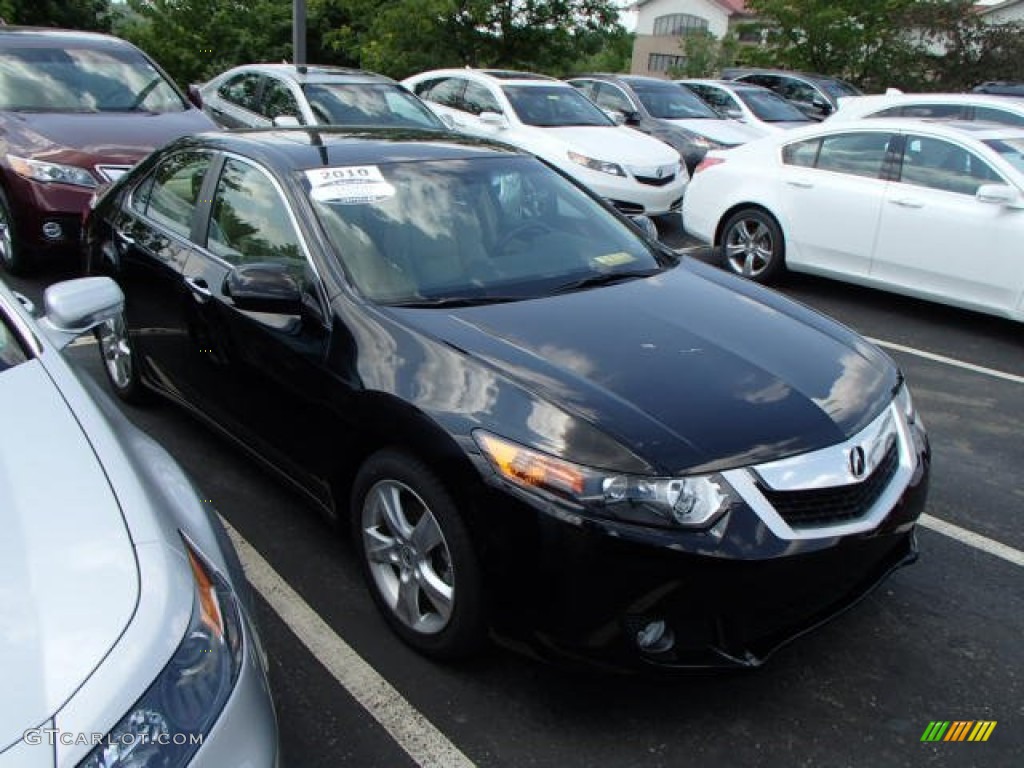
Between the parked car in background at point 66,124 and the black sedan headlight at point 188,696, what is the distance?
5.32 m

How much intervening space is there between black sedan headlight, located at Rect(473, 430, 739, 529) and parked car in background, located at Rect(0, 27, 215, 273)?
520cm

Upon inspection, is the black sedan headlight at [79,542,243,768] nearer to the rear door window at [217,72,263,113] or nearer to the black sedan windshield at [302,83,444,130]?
the black sedan windshield at [302,83,444,130]

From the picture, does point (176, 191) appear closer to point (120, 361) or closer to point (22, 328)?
point (120, 361)

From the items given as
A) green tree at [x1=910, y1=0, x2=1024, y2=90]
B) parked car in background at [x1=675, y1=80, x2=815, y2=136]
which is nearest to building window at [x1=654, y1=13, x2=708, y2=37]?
green tree at [x1=910, y1=0, x2=1024, y2=90]

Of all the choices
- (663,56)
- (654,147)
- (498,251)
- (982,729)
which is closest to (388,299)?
(498,251)

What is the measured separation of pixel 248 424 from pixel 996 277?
17.2ft

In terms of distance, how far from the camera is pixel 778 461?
2.45 meters

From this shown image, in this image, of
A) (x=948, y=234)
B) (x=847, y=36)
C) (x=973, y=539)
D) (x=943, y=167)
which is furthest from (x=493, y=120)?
(x=847, y=36)

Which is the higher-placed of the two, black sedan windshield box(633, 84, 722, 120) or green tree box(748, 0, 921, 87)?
green tree box(748, 0, 921, 87)

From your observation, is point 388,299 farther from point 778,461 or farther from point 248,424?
point 778,461

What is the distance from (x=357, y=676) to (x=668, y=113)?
37.8 ft

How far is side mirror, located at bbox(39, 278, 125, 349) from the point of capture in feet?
8.81

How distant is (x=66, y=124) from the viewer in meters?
6.70

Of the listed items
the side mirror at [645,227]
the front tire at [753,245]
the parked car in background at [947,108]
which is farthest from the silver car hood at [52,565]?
the parked car in background at [947,108]
